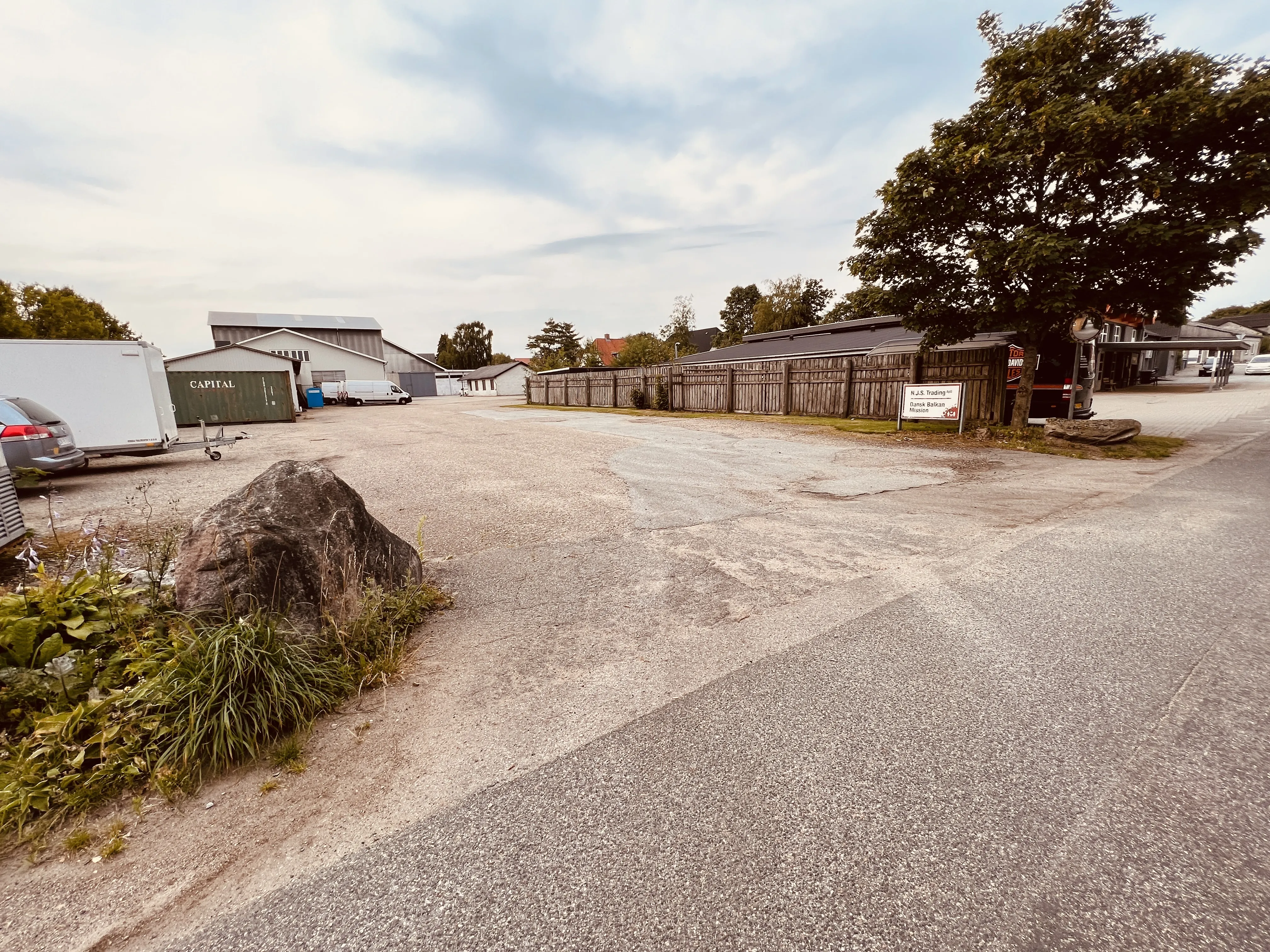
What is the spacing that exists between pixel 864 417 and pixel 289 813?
18487mm

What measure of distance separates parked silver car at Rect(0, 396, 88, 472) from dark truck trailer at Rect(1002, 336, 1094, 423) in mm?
18891

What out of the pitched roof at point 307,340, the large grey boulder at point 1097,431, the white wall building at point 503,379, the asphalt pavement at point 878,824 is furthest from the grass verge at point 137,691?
the white wall building at point 503,379

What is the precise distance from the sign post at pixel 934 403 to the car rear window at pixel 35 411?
17.3 m

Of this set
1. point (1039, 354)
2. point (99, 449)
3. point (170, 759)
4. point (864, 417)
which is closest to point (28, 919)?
point (170, 759)

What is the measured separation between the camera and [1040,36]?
33.4 feet

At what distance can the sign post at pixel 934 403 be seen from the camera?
13125 mm

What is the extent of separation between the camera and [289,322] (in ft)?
192

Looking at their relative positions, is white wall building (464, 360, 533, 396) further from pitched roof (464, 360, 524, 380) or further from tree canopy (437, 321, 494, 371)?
tree canopy (437, 321, 494, 371)

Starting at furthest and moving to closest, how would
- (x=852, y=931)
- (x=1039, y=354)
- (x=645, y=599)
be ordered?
(x=1039, y=354) → (x=645, y=599) → (x=852, y=931)

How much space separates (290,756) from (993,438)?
13.9 metres

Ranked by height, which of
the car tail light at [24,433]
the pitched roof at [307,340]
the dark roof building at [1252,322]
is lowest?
the car tail light at [24,433]

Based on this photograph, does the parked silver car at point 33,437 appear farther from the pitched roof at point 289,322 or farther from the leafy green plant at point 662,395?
the pitched roof at point 289,322

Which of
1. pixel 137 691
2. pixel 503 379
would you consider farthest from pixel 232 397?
pixel 503 379

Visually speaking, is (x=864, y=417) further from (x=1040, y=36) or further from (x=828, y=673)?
Answer: (x=828, y=673)
